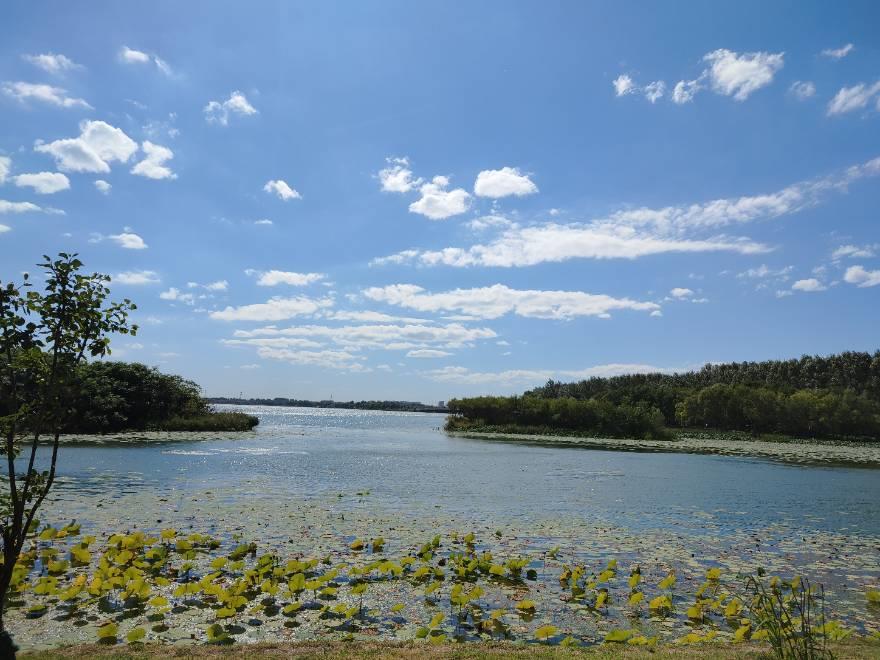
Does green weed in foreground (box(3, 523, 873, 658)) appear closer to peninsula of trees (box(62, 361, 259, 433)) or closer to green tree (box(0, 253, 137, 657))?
green tree (box(0, 253, 137, 657))

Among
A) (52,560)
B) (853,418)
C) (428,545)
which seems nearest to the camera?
(52,560)

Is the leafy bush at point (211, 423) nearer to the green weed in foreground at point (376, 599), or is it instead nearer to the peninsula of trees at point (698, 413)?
the peninsula of trees at point (698, 413)

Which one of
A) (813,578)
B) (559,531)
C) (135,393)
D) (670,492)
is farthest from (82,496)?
(135,393)

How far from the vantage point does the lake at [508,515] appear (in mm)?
12281

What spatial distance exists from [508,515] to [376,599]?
38.8 ft

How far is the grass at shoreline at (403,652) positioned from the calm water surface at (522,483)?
40.8ft

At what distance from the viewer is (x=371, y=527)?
62.0ft

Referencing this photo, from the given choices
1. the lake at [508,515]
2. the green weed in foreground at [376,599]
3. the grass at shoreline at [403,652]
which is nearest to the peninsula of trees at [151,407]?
→ the lake at [508,515]

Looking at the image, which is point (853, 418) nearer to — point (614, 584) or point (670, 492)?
point (670, 492)

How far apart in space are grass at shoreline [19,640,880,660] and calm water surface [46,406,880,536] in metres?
12.4

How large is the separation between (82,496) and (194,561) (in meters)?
12.3

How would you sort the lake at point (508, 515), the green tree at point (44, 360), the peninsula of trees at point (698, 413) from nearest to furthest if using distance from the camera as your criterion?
the green tree at point (44, 360) < the lake at point (508, 515) < the peninsula of trees at point (698, 413)

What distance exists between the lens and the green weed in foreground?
388 inches

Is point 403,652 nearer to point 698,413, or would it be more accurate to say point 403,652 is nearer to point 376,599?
point 376,599
